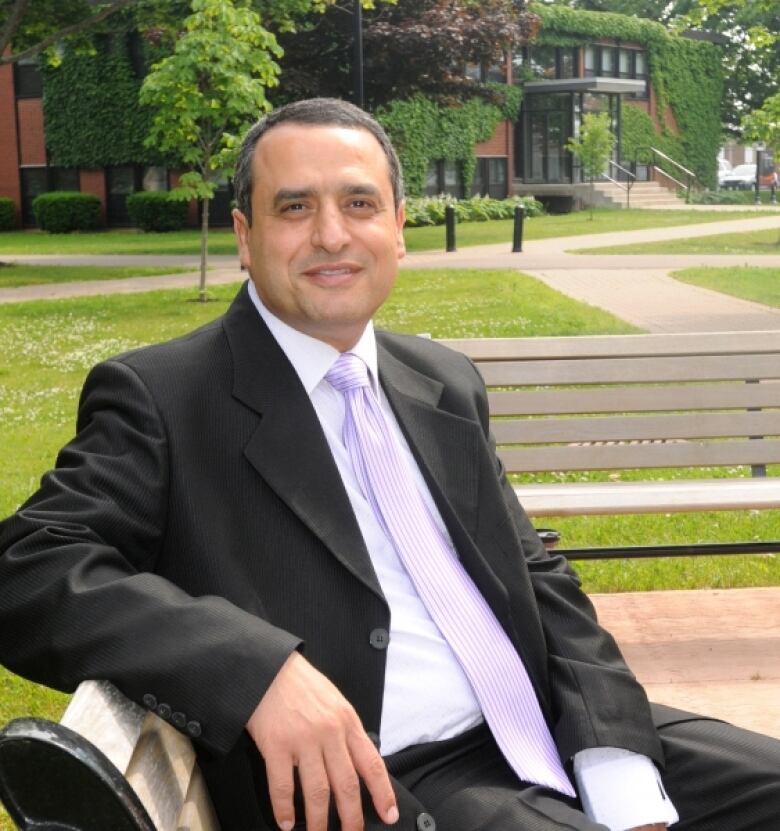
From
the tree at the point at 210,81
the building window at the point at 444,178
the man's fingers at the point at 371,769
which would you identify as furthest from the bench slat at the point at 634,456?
the building window at the point at 444,178

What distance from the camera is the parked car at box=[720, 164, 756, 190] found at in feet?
249

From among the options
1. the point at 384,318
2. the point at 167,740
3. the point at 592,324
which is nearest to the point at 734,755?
the point at 167,740

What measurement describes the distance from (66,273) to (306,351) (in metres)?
23.8

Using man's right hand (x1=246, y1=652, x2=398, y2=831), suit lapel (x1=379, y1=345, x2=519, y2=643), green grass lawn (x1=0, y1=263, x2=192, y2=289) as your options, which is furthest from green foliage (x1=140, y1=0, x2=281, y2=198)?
man's right hand (x1=246, y1=652, x2=398, y2=831)

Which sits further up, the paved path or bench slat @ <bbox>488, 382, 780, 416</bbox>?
bench slat @ <bbox>488, 382, 780, 416</bbox>

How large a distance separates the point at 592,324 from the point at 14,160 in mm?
36071

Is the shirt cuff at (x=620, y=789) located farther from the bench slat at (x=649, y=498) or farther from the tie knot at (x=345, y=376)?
the bench slat at (x=649, y=498)

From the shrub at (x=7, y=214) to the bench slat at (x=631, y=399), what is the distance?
142 ft

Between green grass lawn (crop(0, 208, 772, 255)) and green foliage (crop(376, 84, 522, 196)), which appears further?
green foliage (crop(376, 84, 522, 196))

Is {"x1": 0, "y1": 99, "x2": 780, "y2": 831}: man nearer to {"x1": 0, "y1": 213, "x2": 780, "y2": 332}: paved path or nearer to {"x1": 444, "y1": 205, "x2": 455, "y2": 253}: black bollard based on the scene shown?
{"x1": 0, "y1": 213, "x2": 780, "y2": 332}: paved path

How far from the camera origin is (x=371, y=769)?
195 cm

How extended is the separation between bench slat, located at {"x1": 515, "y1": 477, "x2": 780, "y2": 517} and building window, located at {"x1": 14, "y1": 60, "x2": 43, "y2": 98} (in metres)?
43.9

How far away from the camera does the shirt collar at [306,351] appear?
2547mm

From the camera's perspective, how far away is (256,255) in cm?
265
